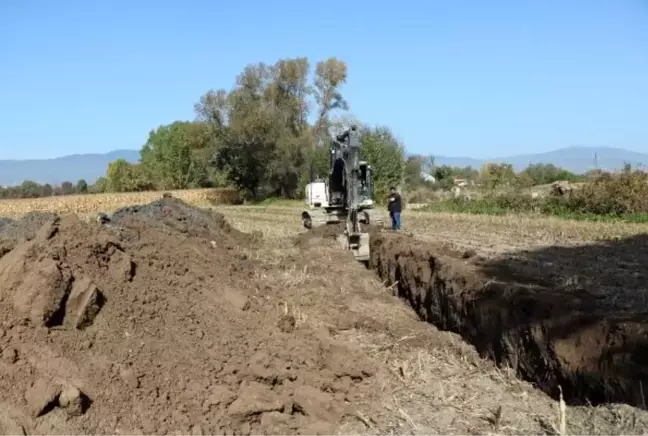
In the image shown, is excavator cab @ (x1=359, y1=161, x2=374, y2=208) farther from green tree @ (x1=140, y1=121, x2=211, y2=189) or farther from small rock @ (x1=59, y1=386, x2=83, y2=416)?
green tree @ (x1=140, y1=121, x2=211, y2=189)

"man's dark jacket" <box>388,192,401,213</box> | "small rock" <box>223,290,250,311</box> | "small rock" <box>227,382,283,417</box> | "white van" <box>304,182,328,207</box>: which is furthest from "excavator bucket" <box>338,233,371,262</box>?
"small rock" <box>227,382,283,417</box>

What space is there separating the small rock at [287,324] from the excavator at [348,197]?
598cm

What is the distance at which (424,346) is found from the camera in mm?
8070

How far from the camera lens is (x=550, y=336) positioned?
680 cm

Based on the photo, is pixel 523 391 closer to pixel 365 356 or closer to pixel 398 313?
pixel 365 356

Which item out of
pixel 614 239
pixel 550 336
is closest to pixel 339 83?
pixel 614 239

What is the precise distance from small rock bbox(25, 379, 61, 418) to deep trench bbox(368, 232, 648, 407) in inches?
169

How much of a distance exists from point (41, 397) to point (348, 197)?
10.9m

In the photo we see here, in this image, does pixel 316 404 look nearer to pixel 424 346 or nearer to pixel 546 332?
pixel 424 346

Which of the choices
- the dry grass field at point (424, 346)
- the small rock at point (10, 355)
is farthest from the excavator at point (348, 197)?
the small rock at point (10, 355)

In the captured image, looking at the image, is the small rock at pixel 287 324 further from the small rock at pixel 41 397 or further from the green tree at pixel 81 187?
the green tree at pixel 81 187

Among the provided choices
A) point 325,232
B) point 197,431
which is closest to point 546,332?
point 197,431

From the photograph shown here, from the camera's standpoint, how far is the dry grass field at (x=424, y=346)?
564cm

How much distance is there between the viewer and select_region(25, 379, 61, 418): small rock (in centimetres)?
528
